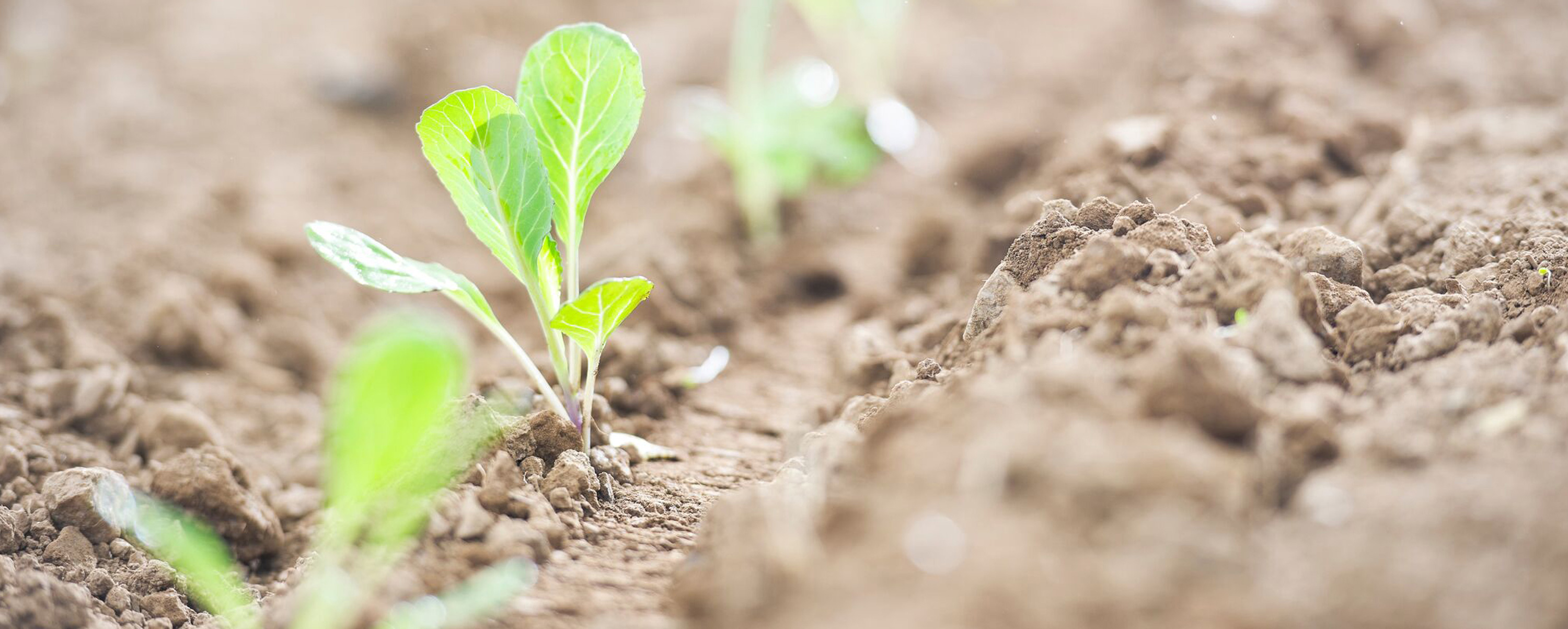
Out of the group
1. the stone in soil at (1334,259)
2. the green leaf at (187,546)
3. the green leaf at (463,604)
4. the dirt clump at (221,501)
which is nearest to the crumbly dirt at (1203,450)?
the stone in soil at (1334,259)

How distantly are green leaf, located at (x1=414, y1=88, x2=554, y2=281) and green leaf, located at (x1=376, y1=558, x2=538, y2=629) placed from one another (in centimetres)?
46

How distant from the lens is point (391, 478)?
1.11 meters

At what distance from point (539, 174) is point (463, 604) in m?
0.54

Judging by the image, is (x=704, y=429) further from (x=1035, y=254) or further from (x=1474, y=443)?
(x=1474, y=443)

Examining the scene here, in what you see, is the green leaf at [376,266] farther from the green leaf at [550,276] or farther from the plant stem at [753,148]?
the plant stem at [753,148]

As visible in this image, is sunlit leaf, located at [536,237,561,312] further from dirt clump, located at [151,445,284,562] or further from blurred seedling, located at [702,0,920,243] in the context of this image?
blurred seedling, located at [702,0,920,243]

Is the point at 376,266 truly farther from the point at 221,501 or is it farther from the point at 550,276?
the point at 221,501

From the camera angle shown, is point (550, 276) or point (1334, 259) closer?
point (1334, 259)

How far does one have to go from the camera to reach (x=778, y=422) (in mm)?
1631

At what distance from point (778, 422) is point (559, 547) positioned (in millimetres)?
630

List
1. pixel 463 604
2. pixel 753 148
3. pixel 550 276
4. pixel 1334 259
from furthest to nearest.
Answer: pixel 753 148, pixel 550 276, pixel 1334 259, pixel 463 604

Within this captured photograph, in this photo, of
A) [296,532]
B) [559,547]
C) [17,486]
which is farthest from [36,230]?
[559,547]

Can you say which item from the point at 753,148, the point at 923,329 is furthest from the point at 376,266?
the point at 753,148

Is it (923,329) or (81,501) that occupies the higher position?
(923,329)
